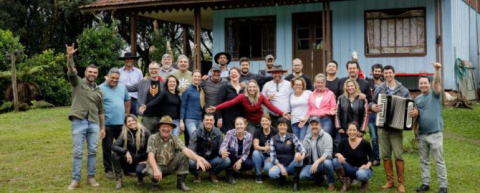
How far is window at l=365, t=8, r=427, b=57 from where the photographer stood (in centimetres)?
1644

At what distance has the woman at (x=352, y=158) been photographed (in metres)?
7.91

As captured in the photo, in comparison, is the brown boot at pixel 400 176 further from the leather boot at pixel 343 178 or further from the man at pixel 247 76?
the man at pixel 247 76

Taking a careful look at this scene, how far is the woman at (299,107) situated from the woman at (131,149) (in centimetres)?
239

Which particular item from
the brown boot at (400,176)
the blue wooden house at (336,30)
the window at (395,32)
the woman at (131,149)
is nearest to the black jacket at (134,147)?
the woman at (131,149)

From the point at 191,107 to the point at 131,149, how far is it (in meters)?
1.24

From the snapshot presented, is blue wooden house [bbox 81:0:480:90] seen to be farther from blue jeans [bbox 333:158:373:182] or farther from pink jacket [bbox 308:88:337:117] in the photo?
blue jeans [bbox 333:158:373:182]

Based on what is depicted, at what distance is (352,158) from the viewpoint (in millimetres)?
7984

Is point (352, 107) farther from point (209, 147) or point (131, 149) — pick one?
point (131, 149)

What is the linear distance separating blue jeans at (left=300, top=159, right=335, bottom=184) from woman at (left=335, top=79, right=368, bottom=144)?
1.78 feet

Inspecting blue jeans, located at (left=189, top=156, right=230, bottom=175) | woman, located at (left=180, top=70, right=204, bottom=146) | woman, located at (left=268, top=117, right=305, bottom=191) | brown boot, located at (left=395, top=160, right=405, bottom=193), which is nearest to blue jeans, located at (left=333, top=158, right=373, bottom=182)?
brown boot, located at (left=395, top=160, right=405, bottom=193)

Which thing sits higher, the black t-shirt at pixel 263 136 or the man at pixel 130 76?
the man at pixel 130 76

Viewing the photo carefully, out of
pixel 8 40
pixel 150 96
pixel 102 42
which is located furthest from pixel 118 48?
pixel 150 96

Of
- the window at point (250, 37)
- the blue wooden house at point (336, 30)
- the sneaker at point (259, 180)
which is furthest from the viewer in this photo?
the window at point (250, 37)

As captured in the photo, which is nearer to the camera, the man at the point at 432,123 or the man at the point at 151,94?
the man at the point at 432,123
